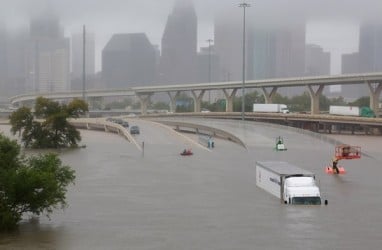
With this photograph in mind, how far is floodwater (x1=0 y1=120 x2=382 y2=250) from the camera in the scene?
18641mm

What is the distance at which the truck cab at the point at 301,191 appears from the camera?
24455 mm

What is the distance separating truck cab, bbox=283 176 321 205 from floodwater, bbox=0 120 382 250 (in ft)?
1.78

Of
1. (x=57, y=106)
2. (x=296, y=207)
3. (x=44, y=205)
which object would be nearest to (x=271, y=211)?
(x=296, y=207)

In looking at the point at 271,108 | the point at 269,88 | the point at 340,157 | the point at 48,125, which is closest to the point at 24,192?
the point at 340,157

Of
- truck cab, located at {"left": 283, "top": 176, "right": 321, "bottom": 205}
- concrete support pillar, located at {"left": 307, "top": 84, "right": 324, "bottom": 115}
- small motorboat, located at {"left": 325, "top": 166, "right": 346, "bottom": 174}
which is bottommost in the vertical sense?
small motorboat, located at {"left": 325, "top": 166, "right": 346, "bottom": 174}

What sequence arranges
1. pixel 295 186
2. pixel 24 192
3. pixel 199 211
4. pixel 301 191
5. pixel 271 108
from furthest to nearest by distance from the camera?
pixel 271 108 → pixel 295 186 → pixel 301 191 → pixel 199 211 → pixel 24 192

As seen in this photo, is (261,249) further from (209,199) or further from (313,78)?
(313,78)

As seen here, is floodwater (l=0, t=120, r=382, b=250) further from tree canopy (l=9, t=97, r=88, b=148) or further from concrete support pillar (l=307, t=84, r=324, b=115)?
concrete support pillar (l=307, t=84, r=324, b=115)

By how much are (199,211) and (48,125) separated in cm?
3522

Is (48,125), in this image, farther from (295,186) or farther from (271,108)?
(271,108)

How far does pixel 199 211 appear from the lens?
23.4 m

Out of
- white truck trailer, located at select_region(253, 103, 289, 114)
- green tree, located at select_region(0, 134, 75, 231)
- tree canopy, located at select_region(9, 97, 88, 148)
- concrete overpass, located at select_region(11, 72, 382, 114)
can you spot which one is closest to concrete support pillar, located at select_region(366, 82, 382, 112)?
concrete overpass, located at select_region(11, 72, 382, 114)

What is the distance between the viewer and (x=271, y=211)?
76.5 feet

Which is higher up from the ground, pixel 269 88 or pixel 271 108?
pixel 269 88
